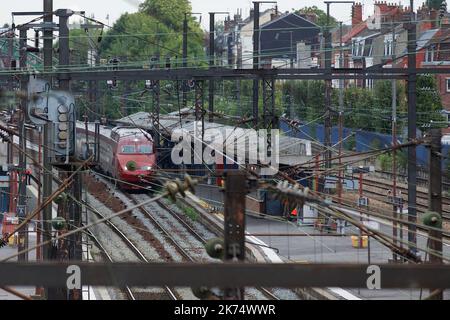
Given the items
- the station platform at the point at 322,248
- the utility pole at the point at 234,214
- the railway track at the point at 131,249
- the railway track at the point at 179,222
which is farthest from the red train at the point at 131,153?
the utility pole at the point at 234,214

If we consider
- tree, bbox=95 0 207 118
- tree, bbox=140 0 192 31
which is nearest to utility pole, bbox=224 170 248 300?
tree, bbox=95 0 207 118

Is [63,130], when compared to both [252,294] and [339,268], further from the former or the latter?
[339,268]

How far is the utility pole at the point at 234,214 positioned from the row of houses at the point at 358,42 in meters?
23.3

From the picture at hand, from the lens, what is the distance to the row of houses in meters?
40.5

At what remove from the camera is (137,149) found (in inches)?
Result: 1341

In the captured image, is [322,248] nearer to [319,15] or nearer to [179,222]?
[179,222]

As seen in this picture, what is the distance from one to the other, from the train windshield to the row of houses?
3985 millimetres

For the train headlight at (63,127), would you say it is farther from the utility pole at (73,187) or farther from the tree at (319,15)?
the tree at (319,15)

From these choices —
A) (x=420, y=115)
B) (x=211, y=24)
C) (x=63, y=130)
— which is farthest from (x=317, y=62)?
(x=63, y=130)

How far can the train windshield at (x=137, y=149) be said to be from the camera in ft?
112

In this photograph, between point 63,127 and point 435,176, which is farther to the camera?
point 63,127

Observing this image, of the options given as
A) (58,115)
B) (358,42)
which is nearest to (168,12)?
(358,42)

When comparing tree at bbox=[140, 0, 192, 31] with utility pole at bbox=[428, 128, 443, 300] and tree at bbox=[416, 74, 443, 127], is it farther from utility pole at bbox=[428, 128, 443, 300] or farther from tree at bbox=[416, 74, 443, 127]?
utility pole at bbox=[428, 128, 443, 300]

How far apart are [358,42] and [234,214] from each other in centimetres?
2649
